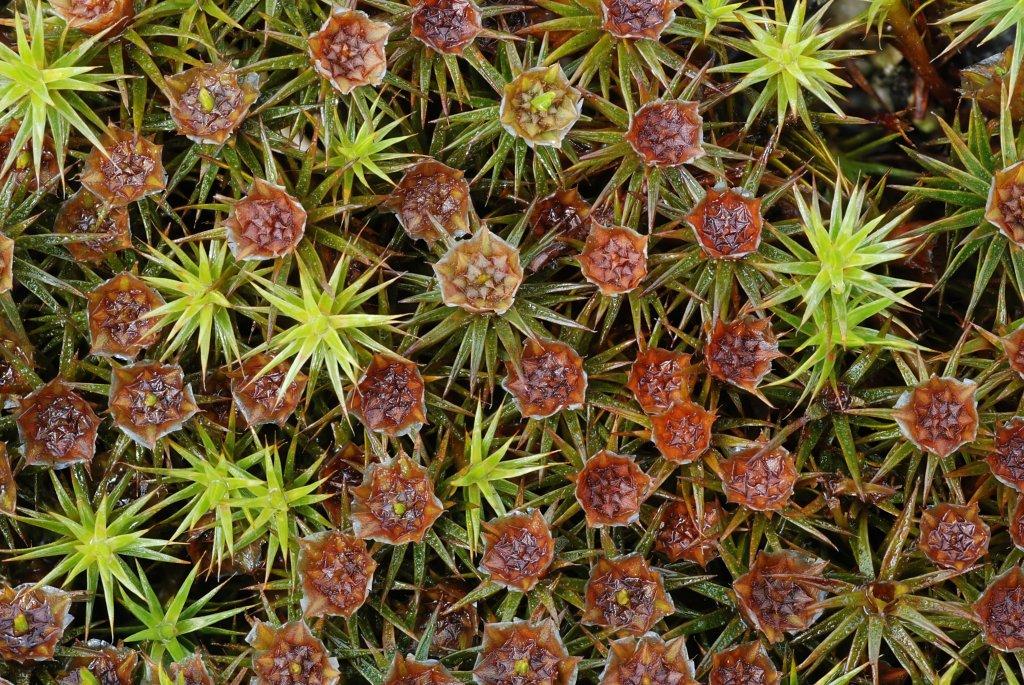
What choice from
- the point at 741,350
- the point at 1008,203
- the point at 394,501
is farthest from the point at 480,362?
the point at 1008,203

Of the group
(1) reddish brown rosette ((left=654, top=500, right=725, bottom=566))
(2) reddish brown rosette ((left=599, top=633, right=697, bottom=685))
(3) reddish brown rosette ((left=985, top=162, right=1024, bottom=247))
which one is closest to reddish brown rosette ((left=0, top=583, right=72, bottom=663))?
(2) reddish brown rosette ((left=599, top=633, right=697, bottom=685))

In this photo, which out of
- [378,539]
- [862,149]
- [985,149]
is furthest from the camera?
[862,149]

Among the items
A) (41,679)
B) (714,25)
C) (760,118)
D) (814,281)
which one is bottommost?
(41,679)

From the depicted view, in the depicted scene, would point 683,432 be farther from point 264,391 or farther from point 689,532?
point 264,391

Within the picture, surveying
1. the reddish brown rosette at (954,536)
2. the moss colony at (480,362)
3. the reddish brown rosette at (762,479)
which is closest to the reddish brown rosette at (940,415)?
the moss colony at (480,362)

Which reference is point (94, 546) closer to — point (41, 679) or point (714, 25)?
point (41, 679)

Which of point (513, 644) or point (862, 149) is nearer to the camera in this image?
point (513, 644)

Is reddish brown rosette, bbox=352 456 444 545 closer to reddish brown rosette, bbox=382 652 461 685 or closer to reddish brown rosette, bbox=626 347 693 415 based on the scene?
reddish brown rosette, bbox=382 652 461 685

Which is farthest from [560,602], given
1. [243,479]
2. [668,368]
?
[243,479]

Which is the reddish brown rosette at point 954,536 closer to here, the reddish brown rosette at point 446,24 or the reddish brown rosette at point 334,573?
the reddish brown rosette at point 334,573
